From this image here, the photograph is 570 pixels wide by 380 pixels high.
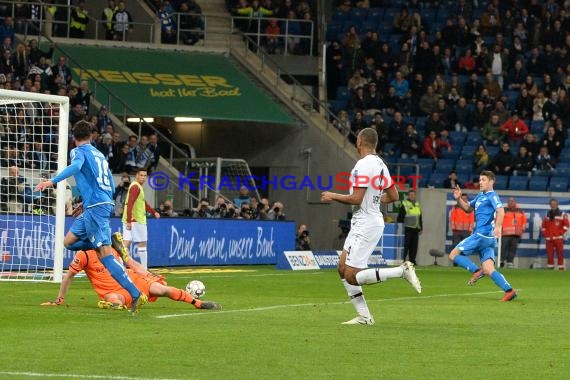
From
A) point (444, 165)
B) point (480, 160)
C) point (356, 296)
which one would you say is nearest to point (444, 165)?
point (444, 165)

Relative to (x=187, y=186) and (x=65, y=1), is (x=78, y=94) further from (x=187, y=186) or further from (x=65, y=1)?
(x=65, y=1)

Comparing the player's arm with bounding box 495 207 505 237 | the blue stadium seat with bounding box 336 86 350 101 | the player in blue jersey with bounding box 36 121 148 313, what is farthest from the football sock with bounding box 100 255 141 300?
the blue stadium seat with bounding box 336 86 350 101

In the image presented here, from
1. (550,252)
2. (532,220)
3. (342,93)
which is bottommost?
(550,252)

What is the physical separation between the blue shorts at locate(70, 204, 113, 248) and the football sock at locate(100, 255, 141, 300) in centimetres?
33

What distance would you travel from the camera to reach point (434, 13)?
144ft

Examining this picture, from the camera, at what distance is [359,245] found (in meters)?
13.7

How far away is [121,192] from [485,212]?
36.1 ft

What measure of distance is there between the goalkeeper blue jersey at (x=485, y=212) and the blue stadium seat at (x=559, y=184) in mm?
17834

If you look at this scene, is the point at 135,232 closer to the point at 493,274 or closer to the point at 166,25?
the point at 493,274

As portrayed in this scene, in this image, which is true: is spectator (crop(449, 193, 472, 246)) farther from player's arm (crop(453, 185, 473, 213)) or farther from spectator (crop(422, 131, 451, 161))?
player's arm (crop(453, 185, 473, 213))

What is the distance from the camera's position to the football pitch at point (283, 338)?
10.2 m

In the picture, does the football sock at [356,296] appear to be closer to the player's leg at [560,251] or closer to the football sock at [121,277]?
the football sock at [121,277]

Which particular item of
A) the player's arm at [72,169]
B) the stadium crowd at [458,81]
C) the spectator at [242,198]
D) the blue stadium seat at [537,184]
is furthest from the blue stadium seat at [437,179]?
the player's arm at [72,169]

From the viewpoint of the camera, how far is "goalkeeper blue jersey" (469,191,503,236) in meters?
20.7
